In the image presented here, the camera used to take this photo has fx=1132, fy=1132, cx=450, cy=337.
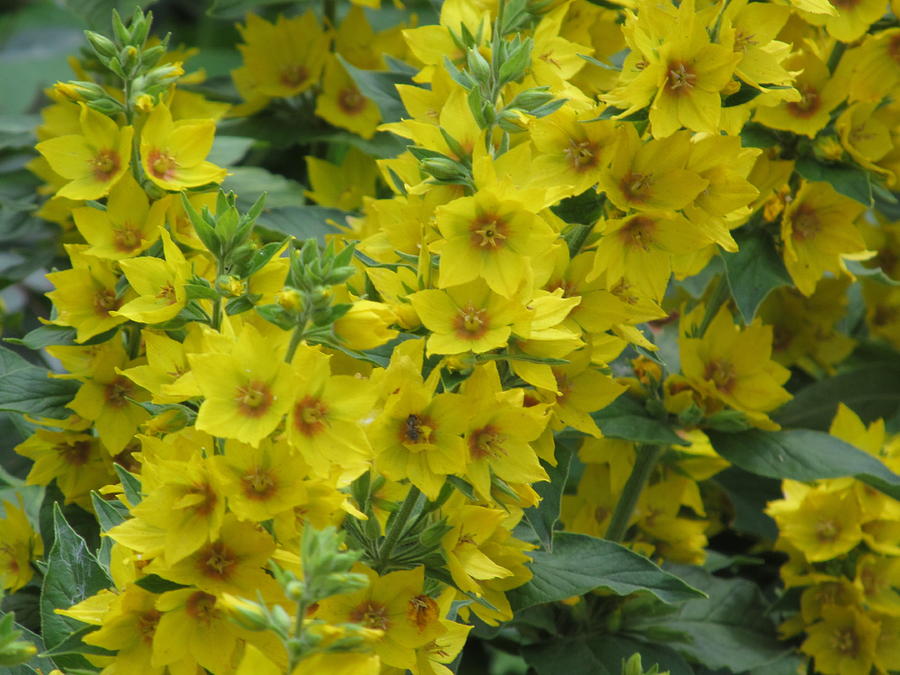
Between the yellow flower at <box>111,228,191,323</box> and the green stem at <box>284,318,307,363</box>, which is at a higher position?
the green stem at <box>284,318,307,363</box>

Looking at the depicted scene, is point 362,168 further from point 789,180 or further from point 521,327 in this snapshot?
point 521,327

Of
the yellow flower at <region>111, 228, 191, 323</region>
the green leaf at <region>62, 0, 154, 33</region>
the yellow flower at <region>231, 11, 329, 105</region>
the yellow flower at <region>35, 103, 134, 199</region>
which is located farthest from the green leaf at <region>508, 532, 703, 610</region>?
the green leaf at <region>62, 0, 154, 33</region>

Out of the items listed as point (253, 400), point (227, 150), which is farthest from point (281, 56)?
point (253, 400)

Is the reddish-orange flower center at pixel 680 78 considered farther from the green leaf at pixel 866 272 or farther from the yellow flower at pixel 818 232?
the green leaf at pixel 866 272

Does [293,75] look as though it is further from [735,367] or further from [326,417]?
[326,417]

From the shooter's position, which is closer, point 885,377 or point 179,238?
point 179,238

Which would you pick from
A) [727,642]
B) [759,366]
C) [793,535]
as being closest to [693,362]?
[759,366]

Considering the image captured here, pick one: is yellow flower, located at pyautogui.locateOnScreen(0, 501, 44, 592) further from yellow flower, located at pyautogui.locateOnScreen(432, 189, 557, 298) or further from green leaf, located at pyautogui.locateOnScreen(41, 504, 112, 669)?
yellow flower, located at pyautogui.locateOnScreen(432, 189, 557, 298)
